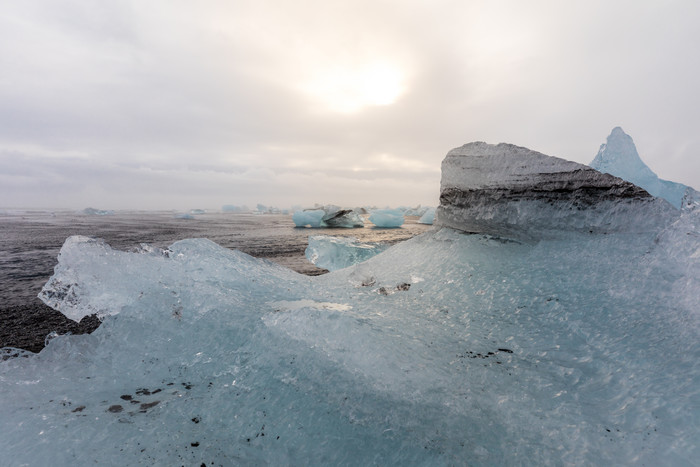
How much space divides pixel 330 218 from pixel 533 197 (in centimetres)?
1711

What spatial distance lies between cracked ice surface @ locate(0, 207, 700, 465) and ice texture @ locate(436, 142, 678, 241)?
6.2 inches

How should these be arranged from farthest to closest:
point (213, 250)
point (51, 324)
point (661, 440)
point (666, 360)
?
point (51, 324), point (213, 250), point (666, 360), point (661, 440)

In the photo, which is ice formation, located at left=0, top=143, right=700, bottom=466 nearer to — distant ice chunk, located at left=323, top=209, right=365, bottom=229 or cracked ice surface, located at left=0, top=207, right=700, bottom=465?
cracked ice surface, located at left=0, top=207, right=700, bottom=465

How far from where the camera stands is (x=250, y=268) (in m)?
3.50

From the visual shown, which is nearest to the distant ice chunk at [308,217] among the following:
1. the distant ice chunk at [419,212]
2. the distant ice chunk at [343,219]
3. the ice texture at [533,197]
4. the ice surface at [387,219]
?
the distant ice chunk at [343,219]

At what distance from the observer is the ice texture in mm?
2477

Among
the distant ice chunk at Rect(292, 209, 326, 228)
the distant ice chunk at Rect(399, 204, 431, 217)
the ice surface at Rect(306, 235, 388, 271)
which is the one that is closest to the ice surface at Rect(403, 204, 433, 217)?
the distant ice chunk at Rect(399, 204, 431, 217)

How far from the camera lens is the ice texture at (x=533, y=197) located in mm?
2477

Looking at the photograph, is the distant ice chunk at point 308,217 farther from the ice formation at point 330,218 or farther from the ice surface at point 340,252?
the ice surface at point 340,252

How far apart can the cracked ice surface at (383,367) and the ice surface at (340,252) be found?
3.48 m

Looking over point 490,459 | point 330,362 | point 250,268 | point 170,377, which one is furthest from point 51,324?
point 490,459

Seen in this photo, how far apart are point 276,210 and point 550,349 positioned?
58173 mm

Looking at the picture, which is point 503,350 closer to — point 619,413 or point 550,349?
point 550,349

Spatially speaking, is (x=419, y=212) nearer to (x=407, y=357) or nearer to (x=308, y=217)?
(x=308, y=217)
